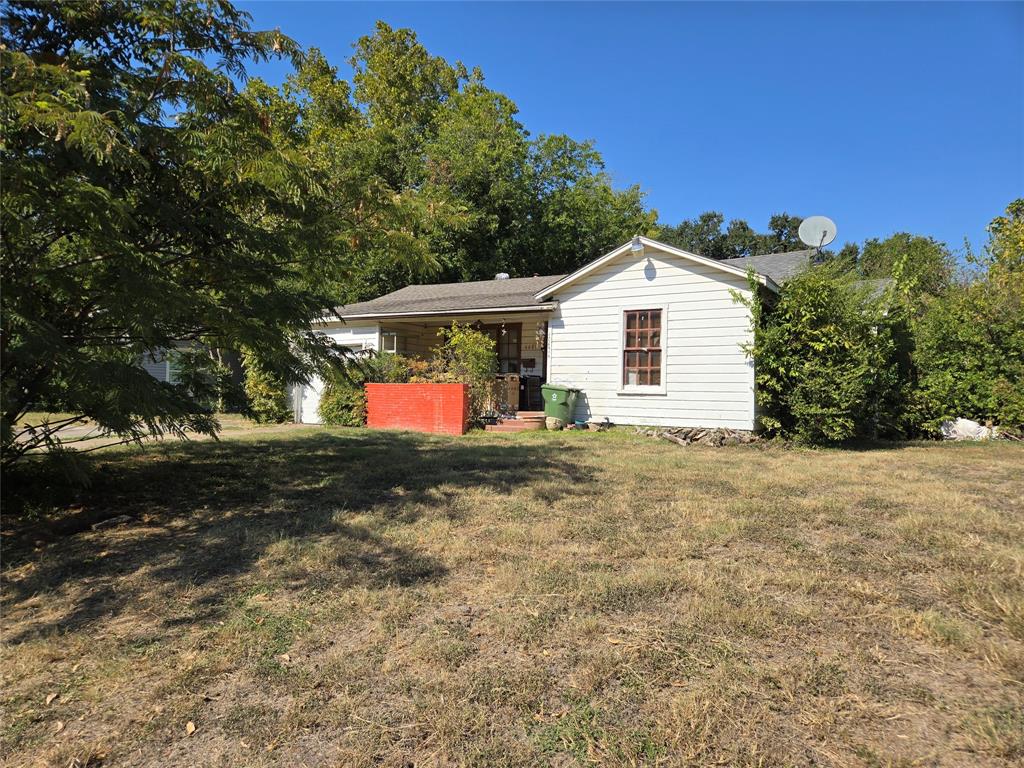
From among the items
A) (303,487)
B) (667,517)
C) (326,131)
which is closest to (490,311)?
(303,487)

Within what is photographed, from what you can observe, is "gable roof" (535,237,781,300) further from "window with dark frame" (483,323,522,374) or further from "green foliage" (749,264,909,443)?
"window with dark frame" (483,323,522,374)

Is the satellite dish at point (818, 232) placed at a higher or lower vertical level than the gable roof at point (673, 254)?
higher

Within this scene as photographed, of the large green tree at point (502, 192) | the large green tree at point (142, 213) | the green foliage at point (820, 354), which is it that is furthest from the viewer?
the large green tree at point (502, 192)

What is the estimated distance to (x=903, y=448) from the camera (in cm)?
1102

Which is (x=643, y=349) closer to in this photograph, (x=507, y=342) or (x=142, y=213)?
(x=507, y=342)

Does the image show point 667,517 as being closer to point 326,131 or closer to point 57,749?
point 57,749

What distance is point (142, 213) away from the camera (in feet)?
16.6

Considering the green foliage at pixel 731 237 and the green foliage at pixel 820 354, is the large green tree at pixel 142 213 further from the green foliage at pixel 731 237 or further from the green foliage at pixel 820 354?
the green foliage at pixel 731 237

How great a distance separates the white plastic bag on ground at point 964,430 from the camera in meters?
11.9

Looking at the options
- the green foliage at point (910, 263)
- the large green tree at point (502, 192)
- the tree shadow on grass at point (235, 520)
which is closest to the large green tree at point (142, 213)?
the tree shadow on grass at point (235, 520)

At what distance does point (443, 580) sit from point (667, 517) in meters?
2.43

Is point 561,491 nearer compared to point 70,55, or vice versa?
point 70,55

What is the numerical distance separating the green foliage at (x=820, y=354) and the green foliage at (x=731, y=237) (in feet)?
112

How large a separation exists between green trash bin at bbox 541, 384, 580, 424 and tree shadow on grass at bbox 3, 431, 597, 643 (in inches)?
139
